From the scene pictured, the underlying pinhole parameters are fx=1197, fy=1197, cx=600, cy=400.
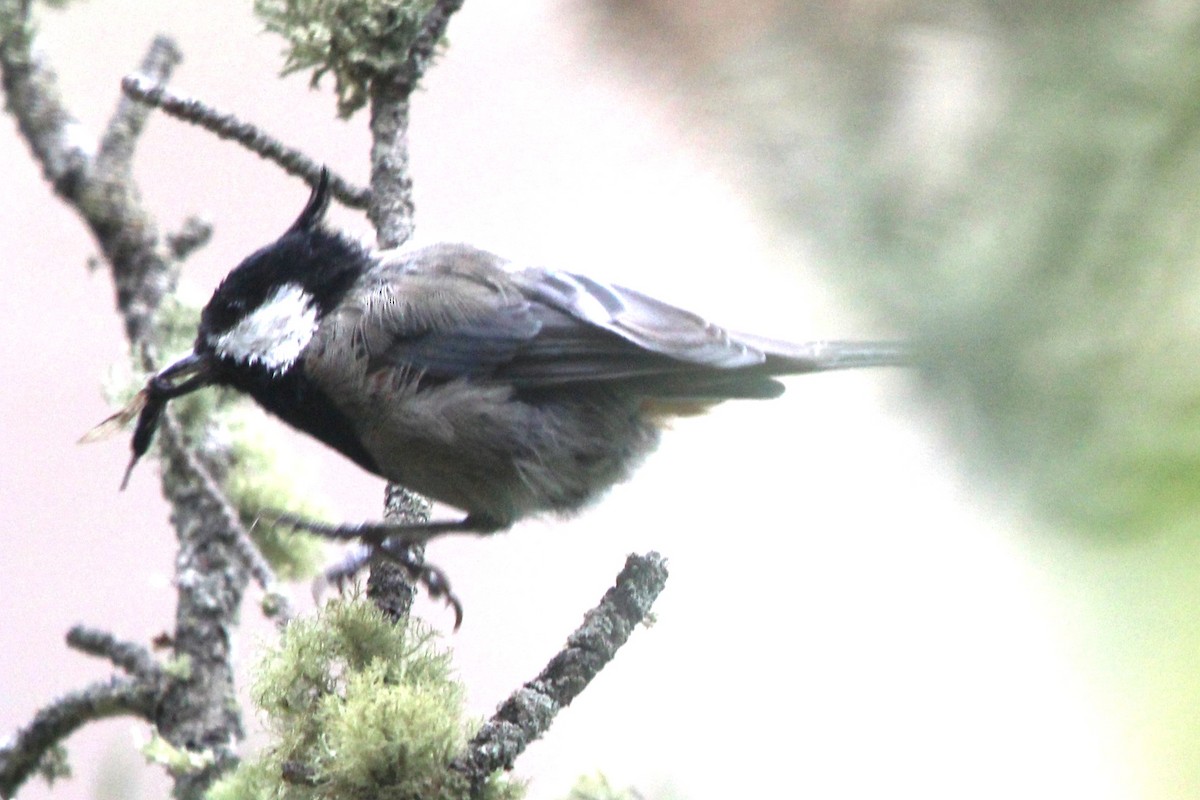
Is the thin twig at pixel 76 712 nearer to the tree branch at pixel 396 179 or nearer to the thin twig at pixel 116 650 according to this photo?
the thin twig at pixel 116 650

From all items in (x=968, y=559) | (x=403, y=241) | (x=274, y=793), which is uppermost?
(x=403, y=241)

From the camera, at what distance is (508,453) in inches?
57.8

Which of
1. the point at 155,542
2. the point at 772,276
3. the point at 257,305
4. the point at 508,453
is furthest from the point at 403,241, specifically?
the point at 155,542

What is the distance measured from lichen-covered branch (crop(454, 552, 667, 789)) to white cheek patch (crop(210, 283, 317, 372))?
2.26ft

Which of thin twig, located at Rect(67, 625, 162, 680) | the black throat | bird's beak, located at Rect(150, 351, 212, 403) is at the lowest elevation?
thin twig, located at Rect(67, 625, 162, 680)

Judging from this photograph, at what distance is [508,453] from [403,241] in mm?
316

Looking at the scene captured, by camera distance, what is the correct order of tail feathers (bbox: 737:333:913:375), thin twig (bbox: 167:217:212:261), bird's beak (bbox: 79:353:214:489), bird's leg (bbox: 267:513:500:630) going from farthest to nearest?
thin twig (bbox: 167:217:212:261), bird's leg (bbox: 267:513:500:630), bird's beak (bbox: 79:353:214:489), tail feathers (bbox: 737:333:913:375)

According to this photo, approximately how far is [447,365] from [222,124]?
381 mm

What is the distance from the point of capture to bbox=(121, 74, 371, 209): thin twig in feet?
4.42

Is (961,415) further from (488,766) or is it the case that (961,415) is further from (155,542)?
(155,542)

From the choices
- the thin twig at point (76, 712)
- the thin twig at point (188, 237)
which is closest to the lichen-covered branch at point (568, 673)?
the thin twig at point (76, 712)

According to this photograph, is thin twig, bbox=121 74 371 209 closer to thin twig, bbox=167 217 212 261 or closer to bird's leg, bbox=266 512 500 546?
thin twig, bbox=167 217 212 261

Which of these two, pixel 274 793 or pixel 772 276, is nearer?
pixel 772 276

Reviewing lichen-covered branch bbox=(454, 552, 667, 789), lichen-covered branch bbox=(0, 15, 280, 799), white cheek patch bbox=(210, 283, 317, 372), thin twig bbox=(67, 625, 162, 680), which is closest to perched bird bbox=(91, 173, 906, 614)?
white cheek patch bbox=(210, 283, 317, 372)
